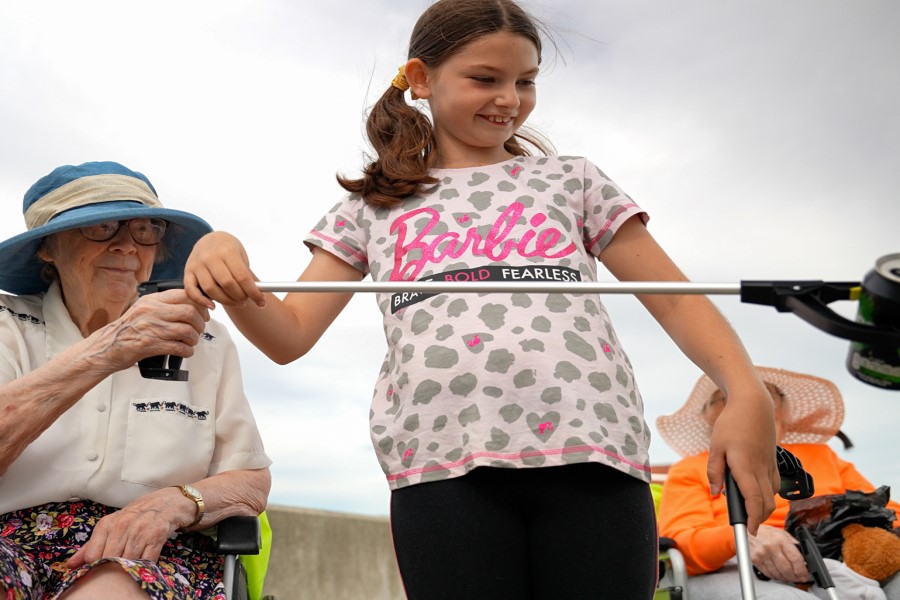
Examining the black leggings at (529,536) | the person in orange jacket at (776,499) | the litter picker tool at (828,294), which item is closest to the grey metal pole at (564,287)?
the litter picker tool at (828,294)

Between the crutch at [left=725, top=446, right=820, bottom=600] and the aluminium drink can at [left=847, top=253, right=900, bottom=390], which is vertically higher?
the aluminium drink can at [left=847, top=253, right=900, bottom=390]

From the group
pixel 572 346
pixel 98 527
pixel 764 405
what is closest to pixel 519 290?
pixel 572 346

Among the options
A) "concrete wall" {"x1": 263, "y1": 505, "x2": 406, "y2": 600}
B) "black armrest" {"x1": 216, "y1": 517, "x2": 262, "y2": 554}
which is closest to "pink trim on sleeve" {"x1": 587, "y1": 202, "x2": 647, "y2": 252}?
"black armrest" {"x1": 216, "y1": 517, "x2": 262, "y2": 554}

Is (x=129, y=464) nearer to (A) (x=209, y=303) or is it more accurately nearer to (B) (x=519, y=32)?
(A) (x=209, y=303)

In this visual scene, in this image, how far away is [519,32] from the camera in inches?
67.1

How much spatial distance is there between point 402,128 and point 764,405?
814 millimetres

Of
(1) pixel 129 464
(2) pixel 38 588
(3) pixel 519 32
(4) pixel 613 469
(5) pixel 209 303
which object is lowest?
(2) pixel 38 588

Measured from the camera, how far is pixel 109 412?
1.97m

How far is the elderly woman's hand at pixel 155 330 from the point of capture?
160cm

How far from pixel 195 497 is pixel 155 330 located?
42cm

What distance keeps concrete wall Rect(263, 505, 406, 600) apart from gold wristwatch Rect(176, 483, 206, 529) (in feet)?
8.92

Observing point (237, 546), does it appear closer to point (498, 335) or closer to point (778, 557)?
point (498, 335)

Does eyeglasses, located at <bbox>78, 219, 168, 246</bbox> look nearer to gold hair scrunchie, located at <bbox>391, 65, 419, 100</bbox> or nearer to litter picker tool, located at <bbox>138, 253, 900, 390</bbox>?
gold hair scrunchie, located at <bbox>391, 65, 419, 100</bbox>

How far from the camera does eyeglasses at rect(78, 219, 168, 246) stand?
211cm
